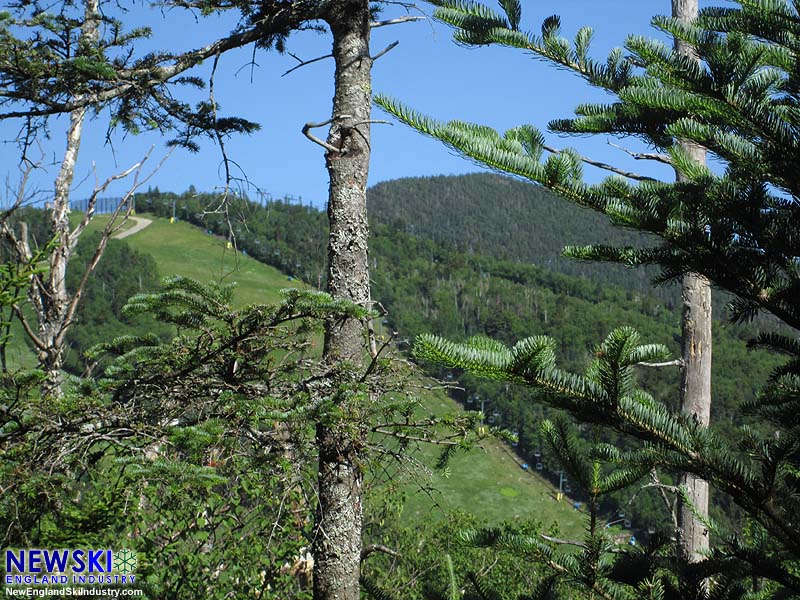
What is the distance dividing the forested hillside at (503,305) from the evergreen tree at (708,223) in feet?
177

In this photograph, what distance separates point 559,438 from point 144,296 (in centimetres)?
282

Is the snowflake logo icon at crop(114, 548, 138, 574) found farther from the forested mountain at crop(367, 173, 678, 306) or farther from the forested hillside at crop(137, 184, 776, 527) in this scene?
the forested mountain at crop(367, 173, 678, 306)

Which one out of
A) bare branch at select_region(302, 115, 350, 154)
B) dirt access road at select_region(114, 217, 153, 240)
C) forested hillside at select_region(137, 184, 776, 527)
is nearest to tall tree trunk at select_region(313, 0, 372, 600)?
bare branch at select_region(302, 115, 350, 154)

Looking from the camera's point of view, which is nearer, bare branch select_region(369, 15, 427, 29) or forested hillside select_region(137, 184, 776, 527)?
bare branch select_region(369, 15, 427, 29)

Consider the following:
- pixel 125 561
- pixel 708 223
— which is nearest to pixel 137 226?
pixel 125 561

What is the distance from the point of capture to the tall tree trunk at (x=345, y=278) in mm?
4449

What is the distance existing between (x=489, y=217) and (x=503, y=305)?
245 ft

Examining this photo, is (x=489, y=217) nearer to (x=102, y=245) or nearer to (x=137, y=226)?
(x=137, y=226)

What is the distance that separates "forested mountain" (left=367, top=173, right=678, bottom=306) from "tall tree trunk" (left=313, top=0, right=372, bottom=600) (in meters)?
146

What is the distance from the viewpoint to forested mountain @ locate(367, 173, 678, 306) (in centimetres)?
15988

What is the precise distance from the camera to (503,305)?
4250 inches

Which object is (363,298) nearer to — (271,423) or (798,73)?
(271,423)

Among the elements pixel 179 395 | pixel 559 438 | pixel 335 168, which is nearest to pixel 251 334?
pixel 179 395

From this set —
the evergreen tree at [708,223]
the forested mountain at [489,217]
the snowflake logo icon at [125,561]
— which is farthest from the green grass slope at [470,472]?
the forested mountain at [489,217]
